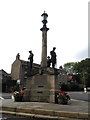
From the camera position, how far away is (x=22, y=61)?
182 ft

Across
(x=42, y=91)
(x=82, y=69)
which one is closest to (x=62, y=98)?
(x=42, y=91)

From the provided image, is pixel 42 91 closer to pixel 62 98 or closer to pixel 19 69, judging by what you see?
pixel 62 98

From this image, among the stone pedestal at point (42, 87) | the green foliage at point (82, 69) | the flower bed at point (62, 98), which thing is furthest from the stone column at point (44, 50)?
the green foliage at point (82, 69)

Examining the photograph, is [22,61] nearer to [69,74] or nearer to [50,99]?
[69,74]

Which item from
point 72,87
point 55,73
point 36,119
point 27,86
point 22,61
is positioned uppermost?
point 22,61

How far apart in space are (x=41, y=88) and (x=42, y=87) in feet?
0.40

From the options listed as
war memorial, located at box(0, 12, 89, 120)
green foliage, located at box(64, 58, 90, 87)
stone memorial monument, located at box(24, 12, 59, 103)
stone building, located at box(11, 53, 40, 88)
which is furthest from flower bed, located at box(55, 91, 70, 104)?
green foliage, located at box(64, 58, 90, 87)

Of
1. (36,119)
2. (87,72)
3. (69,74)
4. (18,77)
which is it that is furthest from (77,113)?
(69,74)

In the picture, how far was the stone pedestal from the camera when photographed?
1173 centimetres

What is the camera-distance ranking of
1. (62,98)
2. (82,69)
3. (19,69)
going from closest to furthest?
(62,98) < (19,69) < (82,69)

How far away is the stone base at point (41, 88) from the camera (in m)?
11.7

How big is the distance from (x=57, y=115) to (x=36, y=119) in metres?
1.06

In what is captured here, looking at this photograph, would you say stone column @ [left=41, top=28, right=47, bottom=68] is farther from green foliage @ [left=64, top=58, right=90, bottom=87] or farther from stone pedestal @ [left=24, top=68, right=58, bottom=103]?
green foliage @ [left=64, top=58, right=90, bottom=87]

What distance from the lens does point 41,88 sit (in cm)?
1216
